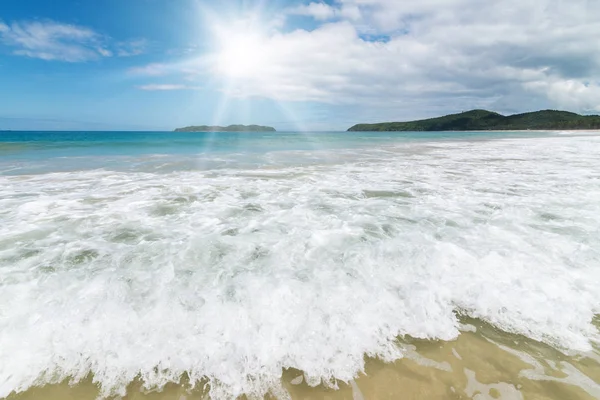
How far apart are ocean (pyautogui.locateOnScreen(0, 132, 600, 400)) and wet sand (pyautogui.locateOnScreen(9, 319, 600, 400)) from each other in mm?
13

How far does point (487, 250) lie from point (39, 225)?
31.4 feet

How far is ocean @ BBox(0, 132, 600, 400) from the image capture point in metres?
2.95

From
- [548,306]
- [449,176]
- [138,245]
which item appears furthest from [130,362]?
[449,176]

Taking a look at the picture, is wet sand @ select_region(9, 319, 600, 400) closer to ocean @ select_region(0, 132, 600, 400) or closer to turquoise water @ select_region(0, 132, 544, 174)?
ocean @ select_region(0, 132, 600, 400)

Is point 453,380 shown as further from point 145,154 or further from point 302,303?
point 145,154

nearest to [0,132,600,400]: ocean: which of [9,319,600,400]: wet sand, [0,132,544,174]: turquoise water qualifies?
[9,319,600,400]: wet sand

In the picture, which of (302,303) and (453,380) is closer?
(453,380)

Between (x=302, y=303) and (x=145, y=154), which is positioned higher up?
(x=145, y=154)

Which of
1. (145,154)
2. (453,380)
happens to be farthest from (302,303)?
(145,154)

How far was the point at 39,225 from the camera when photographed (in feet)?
23.5

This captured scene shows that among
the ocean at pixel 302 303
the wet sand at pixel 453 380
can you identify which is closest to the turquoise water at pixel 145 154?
the ocean at pixel 302 303

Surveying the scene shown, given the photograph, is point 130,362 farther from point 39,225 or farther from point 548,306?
point 39,225

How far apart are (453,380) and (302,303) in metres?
1.84

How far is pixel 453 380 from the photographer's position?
294 cm
